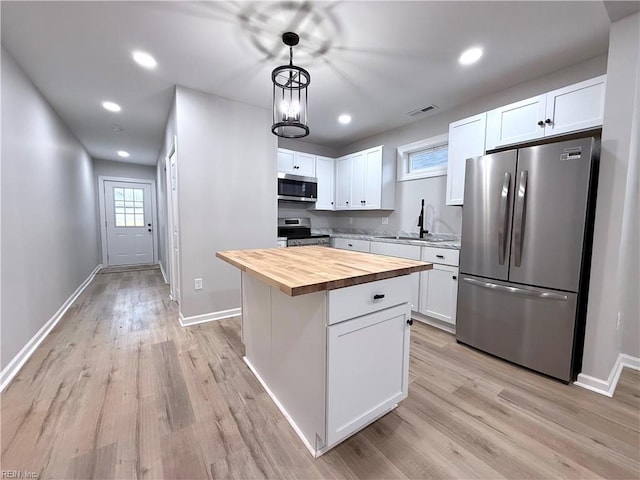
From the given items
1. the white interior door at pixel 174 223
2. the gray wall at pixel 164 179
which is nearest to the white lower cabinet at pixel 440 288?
the white interior door at pixel 174 223

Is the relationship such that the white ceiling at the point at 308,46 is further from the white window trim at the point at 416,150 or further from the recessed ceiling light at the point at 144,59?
the white window trim at the point at 416,150

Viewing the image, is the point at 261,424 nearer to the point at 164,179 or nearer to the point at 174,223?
the point at 174,223

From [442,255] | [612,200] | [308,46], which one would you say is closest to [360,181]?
[442,255]

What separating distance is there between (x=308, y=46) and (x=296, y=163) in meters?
2.15

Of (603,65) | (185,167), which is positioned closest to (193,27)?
(185,167)

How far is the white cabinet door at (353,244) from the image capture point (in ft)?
11.9

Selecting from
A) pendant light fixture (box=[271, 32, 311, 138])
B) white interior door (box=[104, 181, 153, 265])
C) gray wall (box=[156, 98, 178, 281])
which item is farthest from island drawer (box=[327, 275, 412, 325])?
white interior door (box=[104, 181, 153, 265])

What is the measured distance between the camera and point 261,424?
59.3 inches

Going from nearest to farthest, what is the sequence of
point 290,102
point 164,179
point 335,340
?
point 335,340
point 290,102
point 164,179

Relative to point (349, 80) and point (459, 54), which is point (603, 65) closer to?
point (459, 54)

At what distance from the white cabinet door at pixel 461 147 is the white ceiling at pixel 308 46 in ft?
1.22

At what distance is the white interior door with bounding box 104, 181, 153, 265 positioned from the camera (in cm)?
626

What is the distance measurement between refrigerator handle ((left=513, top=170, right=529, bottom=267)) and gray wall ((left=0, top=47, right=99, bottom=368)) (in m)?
3.85

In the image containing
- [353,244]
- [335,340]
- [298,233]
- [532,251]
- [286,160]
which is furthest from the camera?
[298,233]
